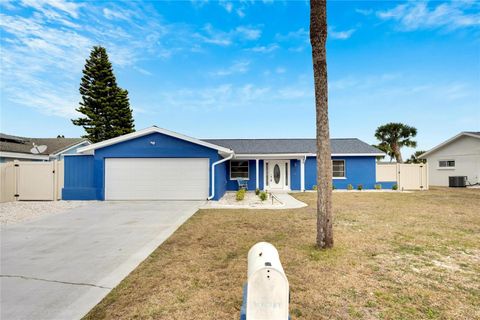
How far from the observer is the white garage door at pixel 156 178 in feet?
41.7

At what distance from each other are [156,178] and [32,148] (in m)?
12.9

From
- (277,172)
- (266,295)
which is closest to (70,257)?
(266,295)

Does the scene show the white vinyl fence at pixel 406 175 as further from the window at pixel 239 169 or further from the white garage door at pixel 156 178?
the white garage door at pixel 156 178

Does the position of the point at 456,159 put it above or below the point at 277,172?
above

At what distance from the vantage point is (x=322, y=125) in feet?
16.5

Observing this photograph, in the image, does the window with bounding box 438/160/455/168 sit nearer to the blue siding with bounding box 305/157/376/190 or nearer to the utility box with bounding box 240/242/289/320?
the blue siding with bounding box 305/157/376/190

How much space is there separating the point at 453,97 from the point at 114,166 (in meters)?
25.7

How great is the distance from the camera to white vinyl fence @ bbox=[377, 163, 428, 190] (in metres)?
18.7

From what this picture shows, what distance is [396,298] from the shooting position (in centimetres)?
313

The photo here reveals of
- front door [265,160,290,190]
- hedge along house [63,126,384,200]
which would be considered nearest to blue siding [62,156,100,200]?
hedge along house [63,126,384,200]

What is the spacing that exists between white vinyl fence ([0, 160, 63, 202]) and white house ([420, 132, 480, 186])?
29643mm

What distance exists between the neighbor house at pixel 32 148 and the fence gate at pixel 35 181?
18.4 feet

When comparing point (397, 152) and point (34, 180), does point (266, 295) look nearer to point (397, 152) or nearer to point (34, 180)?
point (34, 180)

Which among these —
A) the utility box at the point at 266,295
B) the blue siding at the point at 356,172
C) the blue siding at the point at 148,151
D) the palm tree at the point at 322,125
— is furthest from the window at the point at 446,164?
the utility box at the point at 266,295
